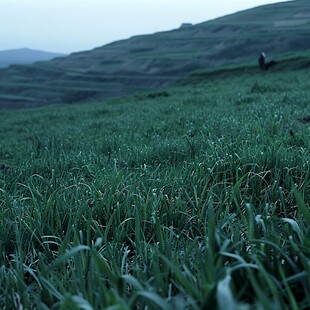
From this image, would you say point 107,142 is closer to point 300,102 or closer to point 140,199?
point 140,199

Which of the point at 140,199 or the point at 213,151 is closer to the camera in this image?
the point at 140,199

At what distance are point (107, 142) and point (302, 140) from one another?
2.35m

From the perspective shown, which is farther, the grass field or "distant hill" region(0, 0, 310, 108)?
"distant hill" region(0, 0, 310, 108)

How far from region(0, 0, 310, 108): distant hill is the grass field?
34541 mm

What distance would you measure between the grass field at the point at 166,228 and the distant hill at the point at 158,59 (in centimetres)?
3454

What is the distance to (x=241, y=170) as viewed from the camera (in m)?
3.59

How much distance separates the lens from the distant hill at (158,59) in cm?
4350

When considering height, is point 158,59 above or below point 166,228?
below

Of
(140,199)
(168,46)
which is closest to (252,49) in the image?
(168,46)

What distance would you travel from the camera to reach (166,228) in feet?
8.24

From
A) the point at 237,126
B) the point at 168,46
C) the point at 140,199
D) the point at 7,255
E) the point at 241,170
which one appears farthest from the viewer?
the point at 168,46

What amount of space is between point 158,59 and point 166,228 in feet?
159

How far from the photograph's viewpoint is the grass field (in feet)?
5.32

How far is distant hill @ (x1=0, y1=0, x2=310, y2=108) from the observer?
43.5 meters
